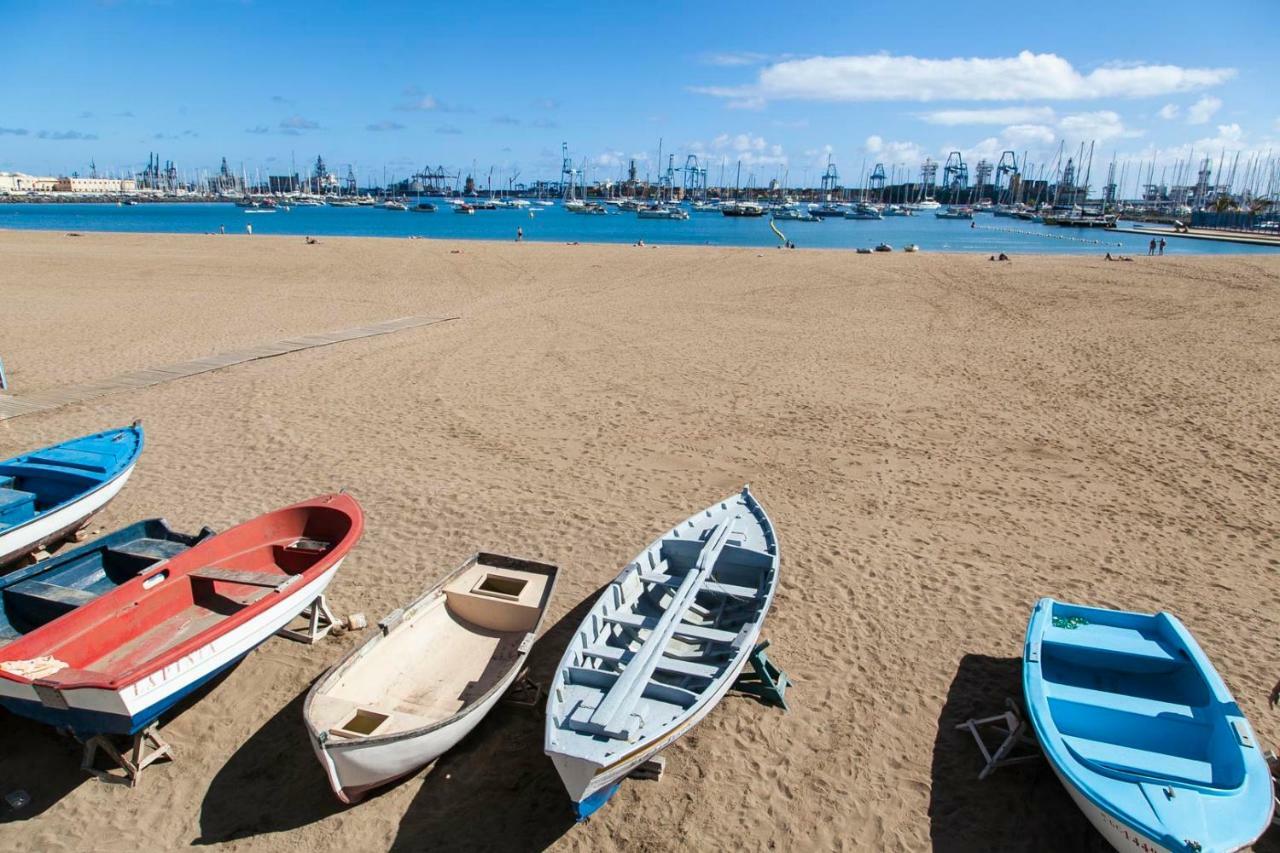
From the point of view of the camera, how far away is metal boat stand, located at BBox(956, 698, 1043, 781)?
6148mm

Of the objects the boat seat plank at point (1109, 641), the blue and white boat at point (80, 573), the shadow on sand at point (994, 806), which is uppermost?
the blue and white boat at point (80, 573)

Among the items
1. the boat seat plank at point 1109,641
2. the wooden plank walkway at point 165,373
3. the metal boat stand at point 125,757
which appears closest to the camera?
the metal boat stand at point 125,757

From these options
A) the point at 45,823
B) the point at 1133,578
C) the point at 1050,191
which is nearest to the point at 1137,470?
the point at 1133,578

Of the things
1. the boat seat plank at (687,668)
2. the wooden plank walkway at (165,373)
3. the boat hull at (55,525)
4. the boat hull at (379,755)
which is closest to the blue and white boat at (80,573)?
the boat hull at (55,525)

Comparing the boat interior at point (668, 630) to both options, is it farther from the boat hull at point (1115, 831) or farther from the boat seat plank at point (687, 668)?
the boat hull at point (1115, 831)

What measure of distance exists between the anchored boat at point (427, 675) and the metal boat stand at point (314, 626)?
130 cm

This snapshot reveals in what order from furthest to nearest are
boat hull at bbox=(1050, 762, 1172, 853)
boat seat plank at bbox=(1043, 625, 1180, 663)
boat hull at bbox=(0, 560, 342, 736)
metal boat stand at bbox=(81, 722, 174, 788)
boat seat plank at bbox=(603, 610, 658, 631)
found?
1. boat seat plank at bbox=(603, 610, 658, 631)
2. boat seat plank at bbox=(1043, 625, 1180, 663)
3. metal boat stand at bbox=(81, 722, 174, 788)
4. boat hull at bbox=(0, 560, 342, 736)
5. boat hull at bbox=(1050, 762, 1172, 853)

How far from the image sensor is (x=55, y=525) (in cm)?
855

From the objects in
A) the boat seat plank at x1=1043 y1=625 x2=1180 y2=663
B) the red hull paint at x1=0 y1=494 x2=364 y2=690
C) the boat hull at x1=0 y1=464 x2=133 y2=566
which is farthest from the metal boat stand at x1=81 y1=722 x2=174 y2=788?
the boat seat plank at x1=1043 y1=625 x2=1180 y2=663

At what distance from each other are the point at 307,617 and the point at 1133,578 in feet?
33.0

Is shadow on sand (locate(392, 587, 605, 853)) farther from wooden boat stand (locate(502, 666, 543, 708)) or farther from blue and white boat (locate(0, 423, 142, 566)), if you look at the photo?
blue and white boat (locate(0, 423, 142, 566))

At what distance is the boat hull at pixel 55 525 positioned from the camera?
26.5 feet

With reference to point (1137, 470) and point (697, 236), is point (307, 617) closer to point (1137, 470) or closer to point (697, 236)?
point (1137, 470)

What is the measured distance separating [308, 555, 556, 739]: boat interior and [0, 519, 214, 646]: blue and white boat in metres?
2.58
